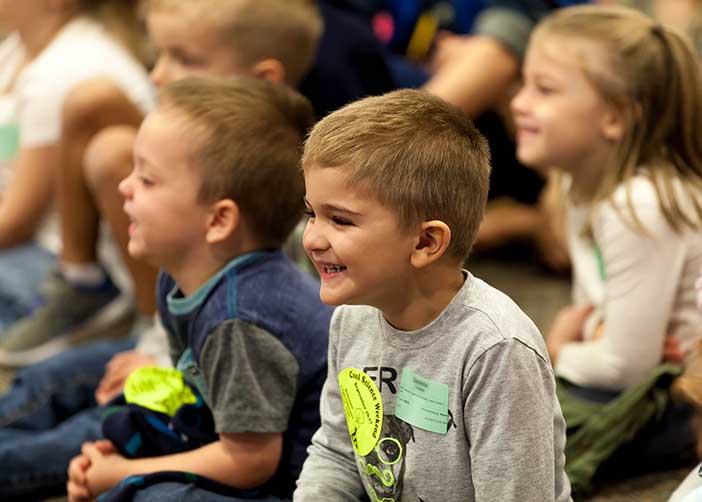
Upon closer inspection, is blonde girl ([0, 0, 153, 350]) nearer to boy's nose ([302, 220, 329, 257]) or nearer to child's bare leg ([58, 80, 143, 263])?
child's bare leg ([58, 80, 143, 263])

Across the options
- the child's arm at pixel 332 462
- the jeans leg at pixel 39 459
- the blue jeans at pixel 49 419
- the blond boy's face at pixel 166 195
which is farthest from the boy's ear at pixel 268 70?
the child's arm at pixel 332 462

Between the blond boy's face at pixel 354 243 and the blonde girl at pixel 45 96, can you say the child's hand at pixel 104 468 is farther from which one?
the blonde girl at pixel 45 96

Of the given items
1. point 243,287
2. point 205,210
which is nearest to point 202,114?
point 205,210

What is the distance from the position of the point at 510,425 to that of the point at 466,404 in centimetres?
5

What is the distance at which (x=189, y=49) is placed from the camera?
5.57ft

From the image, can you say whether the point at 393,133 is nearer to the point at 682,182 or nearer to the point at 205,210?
the point at 205,210

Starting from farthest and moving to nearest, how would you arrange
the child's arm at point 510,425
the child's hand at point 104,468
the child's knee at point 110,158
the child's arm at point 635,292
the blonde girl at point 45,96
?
the blonde girl at point 45,96 → the child's knee at point 110,158 → the child's arm at point 635,292 → the child's hand at point 104,468 → the child's arm at point 510,425

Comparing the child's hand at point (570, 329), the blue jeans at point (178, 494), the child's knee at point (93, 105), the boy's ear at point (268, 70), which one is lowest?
the child's hand at point (570, 329)

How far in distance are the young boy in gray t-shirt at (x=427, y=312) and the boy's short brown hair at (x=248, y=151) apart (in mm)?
269

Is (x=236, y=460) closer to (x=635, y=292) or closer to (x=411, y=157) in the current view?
(x=411, y=157)

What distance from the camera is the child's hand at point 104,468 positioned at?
133 centimetres

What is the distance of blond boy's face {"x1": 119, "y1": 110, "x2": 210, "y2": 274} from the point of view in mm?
1290

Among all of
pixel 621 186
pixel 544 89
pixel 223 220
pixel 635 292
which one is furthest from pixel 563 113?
pixel 223 220

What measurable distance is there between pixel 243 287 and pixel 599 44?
27.6 inches
